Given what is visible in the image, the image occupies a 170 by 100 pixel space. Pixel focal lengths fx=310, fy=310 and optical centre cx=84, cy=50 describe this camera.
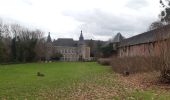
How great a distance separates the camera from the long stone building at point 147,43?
18.6 metres

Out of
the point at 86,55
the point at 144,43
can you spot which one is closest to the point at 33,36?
the point at 86,55

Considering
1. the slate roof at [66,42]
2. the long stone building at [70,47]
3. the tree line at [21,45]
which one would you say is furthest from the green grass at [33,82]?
the slate roof at [66,42]

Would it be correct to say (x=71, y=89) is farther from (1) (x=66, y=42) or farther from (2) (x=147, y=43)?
(1) (x=66, y=42)

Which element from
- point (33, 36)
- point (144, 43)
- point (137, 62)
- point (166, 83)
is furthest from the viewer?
point (33, 36)

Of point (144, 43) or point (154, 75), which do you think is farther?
point (144, 43)

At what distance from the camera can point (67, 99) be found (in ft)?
43.2

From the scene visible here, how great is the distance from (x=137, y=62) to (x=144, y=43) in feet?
51.6

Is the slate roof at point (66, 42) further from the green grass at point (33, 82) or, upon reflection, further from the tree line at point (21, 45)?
the green grass at point (33, 82)

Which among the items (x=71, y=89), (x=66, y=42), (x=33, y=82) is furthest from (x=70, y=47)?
(x=71, y=89)

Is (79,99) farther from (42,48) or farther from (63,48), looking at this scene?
(63,48)

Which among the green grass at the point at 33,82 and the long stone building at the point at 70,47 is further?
the long stone building at the point at 70,47

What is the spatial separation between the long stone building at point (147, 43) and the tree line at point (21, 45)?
22.6 metres

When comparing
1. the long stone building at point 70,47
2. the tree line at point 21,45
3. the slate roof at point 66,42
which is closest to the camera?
the tree line at point 21,45

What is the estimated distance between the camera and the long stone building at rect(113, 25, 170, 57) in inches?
732
